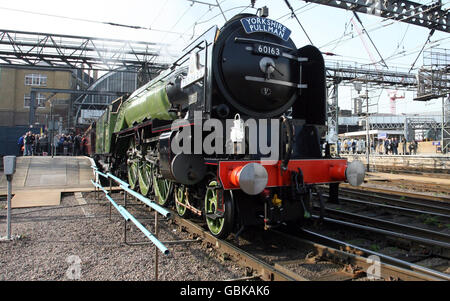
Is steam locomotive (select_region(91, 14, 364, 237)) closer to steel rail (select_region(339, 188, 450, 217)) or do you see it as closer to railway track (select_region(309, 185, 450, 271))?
railway track (select_region(309, 185, 450, 271))

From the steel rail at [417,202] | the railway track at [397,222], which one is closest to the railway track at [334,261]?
the railway track at [397,222]

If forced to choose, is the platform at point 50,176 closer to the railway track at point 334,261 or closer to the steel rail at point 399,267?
the railway track at point 334,261

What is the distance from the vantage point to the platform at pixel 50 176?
416 inches

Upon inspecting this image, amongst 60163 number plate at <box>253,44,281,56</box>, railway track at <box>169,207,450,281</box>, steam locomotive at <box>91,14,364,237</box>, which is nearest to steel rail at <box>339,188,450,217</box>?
steam locomotive at <box>91,14,364,237</box>

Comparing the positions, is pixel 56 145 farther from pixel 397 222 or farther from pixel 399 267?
pixel 399 267

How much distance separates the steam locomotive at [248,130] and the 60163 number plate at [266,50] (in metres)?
0.01

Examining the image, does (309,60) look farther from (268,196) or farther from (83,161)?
(83,161)

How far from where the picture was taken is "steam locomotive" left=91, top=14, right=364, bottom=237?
4355 mm

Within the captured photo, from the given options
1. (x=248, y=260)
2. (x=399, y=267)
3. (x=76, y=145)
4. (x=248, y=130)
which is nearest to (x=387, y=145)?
(x=76, y=145)

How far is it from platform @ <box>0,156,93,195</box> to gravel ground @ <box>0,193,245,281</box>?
446cm

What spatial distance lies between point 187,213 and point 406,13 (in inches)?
408

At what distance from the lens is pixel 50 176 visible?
464 inches

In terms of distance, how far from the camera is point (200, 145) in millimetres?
4836
